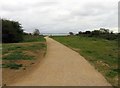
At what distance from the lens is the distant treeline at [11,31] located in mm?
46344

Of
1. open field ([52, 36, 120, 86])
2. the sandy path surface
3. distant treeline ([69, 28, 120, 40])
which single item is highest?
the sandy path surface

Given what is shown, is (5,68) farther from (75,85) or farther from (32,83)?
(75,85)

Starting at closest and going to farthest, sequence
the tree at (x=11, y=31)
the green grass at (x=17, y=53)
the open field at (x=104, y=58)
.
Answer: the open field at (x=104, y=58), the green grass at (x=17, y=53), the tree at (x=11, y=31)

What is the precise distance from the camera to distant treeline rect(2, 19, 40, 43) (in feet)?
152

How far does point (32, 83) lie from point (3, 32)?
36.3 m

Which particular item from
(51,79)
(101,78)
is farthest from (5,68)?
(101,78)

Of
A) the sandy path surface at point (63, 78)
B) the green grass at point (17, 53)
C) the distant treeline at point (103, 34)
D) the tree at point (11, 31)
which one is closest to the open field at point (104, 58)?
the sandy path surface at point (63, 78)

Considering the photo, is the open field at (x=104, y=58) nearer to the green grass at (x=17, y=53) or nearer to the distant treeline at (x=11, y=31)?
the green grass at (x=17, y=53)

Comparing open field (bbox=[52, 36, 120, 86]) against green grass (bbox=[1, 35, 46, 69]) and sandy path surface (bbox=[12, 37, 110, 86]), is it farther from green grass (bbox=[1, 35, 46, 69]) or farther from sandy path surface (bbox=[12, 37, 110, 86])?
green grass (bbox=[1, 35, 46, 69])

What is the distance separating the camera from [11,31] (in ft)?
153

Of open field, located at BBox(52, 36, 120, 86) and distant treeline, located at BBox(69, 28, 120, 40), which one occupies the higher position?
open field, located at BBox(52, 36, 120, 86)

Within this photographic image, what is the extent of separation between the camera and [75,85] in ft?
34.4

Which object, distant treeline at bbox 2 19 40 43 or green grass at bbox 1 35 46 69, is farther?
distant treeline at bbox 2 19 40 43

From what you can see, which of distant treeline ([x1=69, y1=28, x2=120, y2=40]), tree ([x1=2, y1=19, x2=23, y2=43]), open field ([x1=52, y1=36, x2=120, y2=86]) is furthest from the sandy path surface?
distant treeline ([x1=69, y1=28, x2=120, y2=40])
